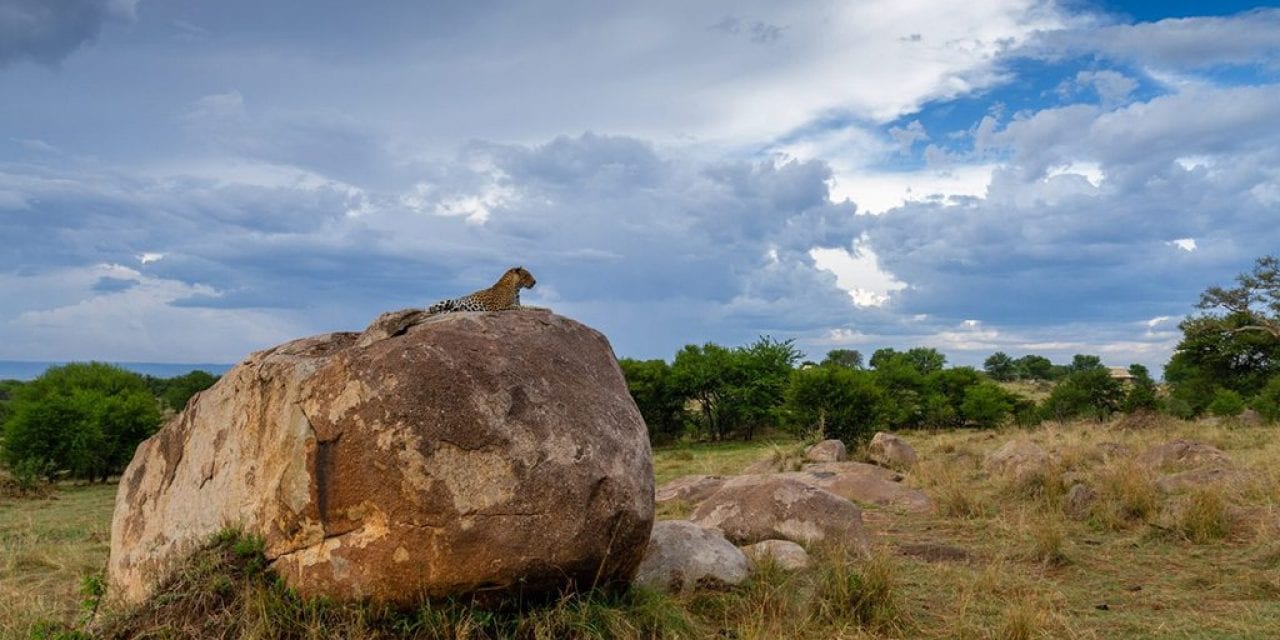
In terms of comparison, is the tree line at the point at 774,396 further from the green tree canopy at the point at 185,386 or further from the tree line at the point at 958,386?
the green tree canopy at the point at 185,386

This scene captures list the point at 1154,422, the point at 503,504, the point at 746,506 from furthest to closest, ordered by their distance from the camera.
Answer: the point at 1154,422 → the point at 746,506 → the point at 503,504

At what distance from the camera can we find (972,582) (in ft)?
24.1

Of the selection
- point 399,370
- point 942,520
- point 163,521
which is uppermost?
point 399,370

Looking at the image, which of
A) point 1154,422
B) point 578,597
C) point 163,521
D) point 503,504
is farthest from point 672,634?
point 1154,422

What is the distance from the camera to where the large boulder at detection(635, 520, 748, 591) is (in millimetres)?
6926

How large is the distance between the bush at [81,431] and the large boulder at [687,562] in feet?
73.3

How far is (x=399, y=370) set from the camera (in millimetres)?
5398

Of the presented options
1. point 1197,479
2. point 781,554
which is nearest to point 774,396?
point 1197,479

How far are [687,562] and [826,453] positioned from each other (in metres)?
11.5

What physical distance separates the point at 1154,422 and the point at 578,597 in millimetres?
24092

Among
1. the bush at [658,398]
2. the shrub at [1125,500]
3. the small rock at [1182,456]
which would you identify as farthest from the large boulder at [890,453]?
the bush at [658,398]

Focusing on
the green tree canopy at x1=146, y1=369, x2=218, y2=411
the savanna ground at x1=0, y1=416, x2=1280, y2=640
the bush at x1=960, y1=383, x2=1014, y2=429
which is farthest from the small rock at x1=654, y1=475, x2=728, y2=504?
the green tree canopy at x1=146, y1=369, x2=218, y2=411

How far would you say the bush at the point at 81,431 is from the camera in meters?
24.0

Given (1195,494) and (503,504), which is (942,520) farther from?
(503,504)
